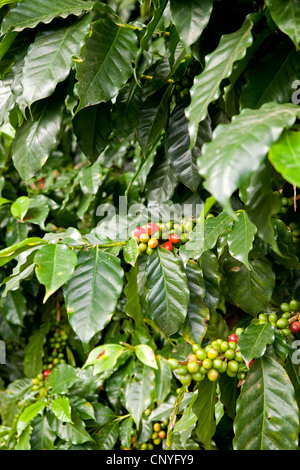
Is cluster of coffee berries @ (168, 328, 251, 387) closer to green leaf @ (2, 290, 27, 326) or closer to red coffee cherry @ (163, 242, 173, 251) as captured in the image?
red coffee cherry @ (163, 242, 173, 251)

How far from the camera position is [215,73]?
70cm

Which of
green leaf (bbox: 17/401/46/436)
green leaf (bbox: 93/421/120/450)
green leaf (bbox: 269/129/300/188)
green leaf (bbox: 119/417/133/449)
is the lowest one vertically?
green leaf (bbox: 93/421/120/450)

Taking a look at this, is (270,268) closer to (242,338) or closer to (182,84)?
(242,338)

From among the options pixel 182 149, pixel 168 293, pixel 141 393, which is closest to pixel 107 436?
pixel 141 393

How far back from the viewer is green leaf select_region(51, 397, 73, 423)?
118 cm

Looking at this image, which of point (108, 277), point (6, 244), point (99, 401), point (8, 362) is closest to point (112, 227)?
point (108, 277)

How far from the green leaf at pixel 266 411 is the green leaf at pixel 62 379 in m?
0.61

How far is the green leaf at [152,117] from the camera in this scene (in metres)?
1.01

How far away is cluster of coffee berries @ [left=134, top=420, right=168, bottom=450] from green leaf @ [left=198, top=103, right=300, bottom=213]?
0.97 meters

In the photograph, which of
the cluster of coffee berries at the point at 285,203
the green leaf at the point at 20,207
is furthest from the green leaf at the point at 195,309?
the green leaf at the point at 20,207

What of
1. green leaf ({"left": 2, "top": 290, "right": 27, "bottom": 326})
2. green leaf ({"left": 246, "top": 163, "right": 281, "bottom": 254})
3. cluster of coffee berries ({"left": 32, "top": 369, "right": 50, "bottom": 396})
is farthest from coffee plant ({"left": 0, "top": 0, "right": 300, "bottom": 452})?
green leaf ({"left": 2, "top": 290, "right": 27, "bottom": 326})

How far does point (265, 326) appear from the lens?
85 centimetres

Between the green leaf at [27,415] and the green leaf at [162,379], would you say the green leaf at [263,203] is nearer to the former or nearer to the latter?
the green leaf at [162,379]

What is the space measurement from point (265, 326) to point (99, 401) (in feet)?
2.51
